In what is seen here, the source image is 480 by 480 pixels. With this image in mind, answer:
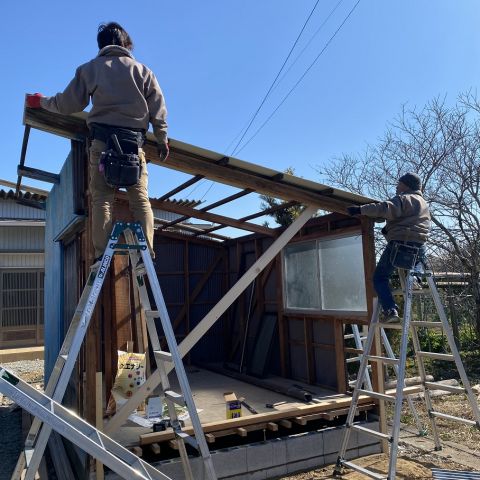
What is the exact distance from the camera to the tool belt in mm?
2697

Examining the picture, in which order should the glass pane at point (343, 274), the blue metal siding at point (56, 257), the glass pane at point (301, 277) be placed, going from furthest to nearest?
the glass pane at point (301, 277), the glass pane at point (343, 274), the blue metal siding at point (56, 257)

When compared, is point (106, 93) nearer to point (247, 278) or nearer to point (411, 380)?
point (247, 278)

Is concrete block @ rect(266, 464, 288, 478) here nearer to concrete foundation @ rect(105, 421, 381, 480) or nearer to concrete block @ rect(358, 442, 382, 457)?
concrete foundation @ rect(105, 421, 381, 480)

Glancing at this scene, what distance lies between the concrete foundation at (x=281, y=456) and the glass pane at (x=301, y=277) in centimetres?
192

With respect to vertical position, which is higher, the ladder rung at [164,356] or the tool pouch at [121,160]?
the tool pouch at [121,160]

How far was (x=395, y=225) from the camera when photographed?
13.7 feet

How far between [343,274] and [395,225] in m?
1.84

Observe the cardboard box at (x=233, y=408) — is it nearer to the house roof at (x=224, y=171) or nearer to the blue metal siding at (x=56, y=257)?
the house roof at (x=224, y=171)

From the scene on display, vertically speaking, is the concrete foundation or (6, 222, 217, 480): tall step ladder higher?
(6, 222, 217, 480): tall step ladder

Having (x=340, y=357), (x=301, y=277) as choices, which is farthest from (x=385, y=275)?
(x=301, y=277)

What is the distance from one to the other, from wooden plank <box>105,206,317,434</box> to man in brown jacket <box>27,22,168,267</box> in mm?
1199

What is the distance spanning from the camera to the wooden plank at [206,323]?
3.53m

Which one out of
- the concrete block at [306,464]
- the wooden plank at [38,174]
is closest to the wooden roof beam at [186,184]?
the wooden plank at [38,174]

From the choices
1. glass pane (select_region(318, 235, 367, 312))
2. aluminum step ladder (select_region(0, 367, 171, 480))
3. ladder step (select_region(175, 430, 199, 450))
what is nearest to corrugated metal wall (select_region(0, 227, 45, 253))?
glass pane (select_region(318, 235, 367, 312))
